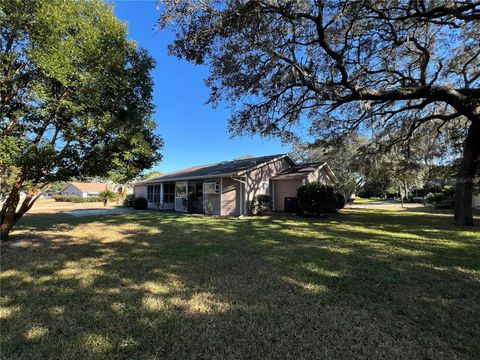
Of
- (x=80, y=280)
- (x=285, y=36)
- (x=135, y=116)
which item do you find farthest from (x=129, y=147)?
(x=285, y=36)

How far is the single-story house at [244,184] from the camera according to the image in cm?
1659

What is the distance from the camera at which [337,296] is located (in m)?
3.90

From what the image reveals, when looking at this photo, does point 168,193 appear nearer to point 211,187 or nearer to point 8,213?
point 211,187

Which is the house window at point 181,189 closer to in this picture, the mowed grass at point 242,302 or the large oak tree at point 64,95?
the large oak tree at point 64,95

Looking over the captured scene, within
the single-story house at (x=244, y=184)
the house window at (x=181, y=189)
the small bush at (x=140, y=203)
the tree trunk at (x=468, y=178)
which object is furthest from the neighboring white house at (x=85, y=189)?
A: the tree trunk at (x=468, y=178)

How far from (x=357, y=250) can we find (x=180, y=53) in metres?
7.66

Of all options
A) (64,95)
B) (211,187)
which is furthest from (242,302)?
(211,187)

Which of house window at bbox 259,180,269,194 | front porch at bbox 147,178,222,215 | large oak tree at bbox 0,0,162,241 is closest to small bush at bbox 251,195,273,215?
house window at bbox 259,180,269,194

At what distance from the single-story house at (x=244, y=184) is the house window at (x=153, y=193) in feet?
9.97

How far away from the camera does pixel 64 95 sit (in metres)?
7.04

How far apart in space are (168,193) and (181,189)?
2609 mm

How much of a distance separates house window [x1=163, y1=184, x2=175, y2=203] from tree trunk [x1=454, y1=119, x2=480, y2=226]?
18822 mm

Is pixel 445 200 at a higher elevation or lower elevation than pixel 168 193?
lower

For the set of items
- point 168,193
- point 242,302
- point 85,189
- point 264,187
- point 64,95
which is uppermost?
point 64,95
